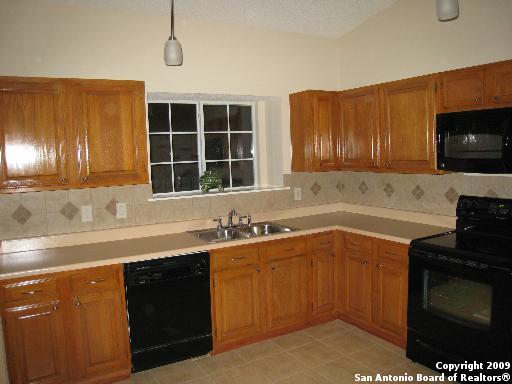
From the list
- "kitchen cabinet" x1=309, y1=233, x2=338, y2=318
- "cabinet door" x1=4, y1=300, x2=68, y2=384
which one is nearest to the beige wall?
"kitchen cabinet" x1=309, y1=233, x2=338, y2=318

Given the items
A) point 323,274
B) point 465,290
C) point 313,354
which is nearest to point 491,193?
point 465,290

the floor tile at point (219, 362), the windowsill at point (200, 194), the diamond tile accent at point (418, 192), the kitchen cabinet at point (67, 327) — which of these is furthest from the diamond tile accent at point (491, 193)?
the kitchen cabinet at point (67, 327)

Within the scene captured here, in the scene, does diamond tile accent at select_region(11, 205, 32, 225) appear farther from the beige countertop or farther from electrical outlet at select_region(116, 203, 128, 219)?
electrical outlet at select_region(116, 203, 128, 219)

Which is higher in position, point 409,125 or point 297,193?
point 409,125

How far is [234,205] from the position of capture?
3871mm

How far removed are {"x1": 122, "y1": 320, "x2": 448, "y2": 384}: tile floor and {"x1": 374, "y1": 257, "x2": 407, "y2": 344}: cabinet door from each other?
0.17 m

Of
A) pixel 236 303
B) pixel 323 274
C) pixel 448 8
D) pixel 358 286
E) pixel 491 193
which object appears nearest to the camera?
pixel 448 8

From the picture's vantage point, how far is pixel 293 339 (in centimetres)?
348

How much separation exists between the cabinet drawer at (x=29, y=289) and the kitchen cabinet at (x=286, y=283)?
155 cm

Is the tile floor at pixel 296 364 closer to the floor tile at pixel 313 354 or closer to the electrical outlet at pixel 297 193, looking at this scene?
the floor tile at pixel 313 354

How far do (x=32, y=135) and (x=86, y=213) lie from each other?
2.44 feet

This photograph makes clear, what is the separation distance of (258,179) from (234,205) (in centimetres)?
59

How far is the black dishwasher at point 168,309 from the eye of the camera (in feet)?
9.45

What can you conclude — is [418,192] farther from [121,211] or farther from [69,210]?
[69,210]
